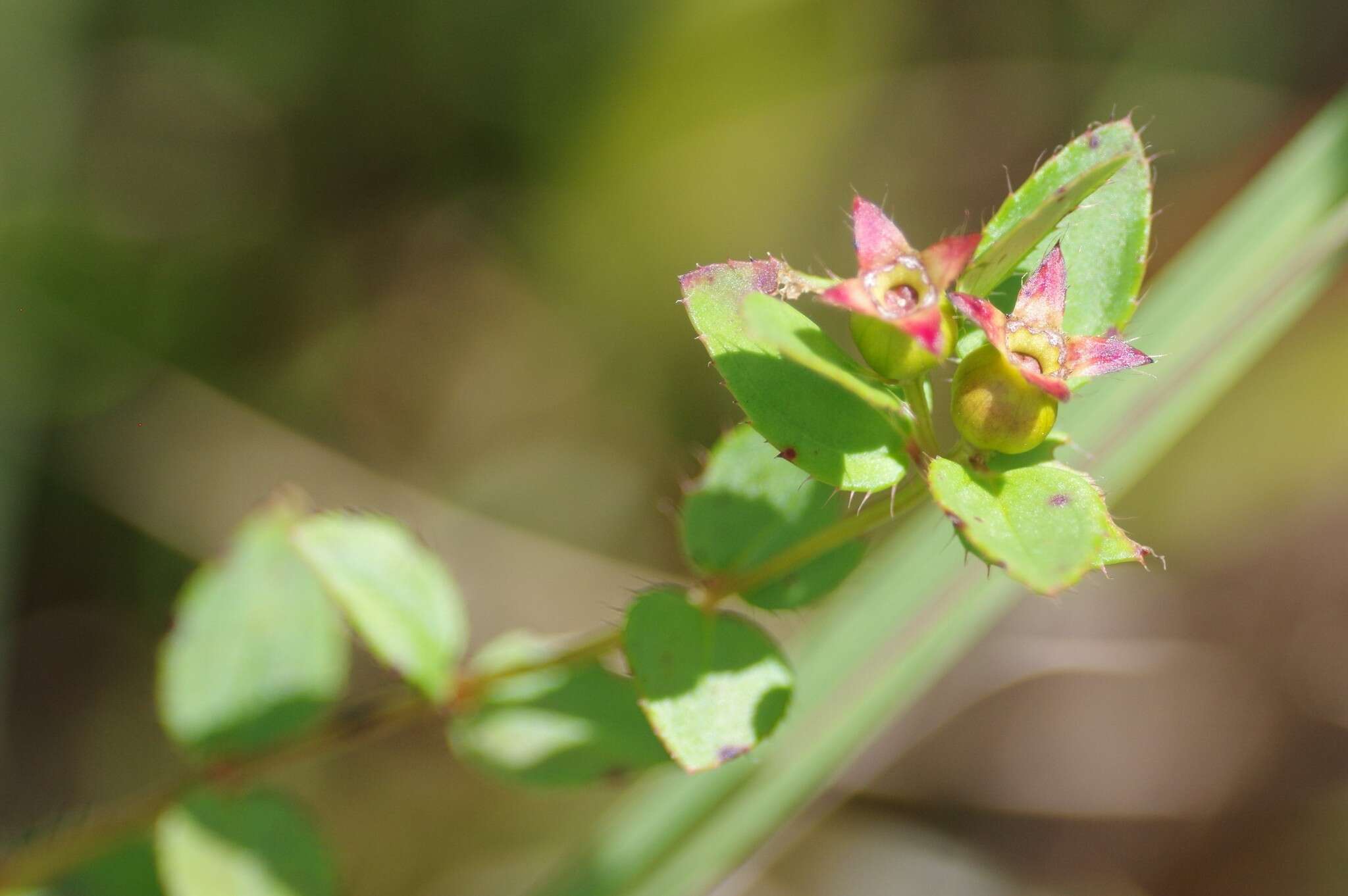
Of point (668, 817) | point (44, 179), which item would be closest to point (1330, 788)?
point (668, 817)

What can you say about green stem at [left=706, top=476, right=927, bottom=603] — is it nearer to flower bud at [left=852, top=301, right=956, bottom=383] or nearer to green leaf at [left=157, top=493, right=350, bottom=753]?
flower bud at [left=852, top=301, right=956, bottom=383]

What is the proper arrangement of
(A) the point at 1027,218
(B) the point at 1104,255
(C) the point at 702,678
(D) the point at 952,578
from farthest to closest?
(D) the point at 952,578
(C) the point at 702,678
(B) the point at 1104,255
(A) the point at 1027,218

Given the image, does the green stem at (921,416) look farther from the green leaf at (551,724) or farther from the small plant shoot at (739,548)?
the green leaf at (551,724)

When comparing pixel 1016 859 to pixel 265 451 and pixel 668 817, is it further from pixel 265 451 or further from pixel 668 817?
pixel 265 451

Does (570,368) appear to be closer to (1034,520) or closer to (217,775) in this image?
(217,775)

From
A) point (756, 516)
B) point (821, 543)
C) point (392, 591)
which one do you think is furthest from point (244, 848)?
point (821, 543)

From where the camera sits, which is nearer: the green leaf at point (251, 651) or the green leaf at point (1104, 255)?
the green leaf at point (1104, 255)

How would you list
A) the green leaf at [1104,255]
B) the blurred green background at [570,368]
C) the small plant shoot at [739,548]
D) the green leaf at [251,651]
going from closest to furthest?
the small plant shoot at [739,548]
the green leaf at [1104,255]
the green leaf at [251,651]
the blurred green background at [570,368]

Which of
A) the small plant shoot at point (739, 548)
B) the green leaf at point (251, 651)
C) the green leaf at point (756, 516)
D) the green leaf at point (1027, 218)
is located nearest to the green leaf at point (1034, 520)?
the small plant shoot at point (739, 548)
